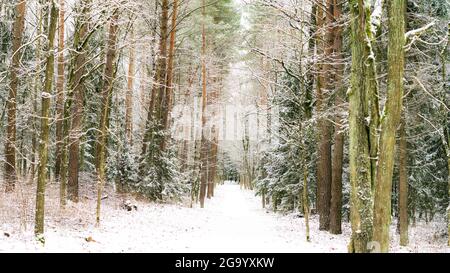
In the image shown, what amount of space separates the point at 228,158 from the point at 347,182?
5548 cm

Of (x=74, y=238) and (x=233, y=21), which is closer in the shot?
(x=74, y=238)

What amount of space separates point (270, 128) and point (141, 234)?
12133 mm

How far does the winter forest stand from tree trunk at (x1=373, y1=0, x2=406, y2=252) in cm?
2

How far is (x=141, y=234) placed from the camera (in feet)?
35.7

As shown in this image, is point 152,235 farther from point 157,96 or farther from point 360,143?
point 157,96

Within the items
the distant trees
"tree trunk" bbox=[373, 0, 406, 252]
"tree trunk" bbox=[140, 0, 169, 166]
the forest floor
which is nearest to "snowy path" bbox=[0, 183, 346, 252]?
the forest floor

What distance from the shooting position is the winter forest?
7074mm

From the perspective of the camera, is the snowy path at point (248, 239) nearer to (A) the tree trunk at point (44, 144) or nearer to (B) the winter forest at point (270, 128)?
(B) the winter forest at point (270, 128)

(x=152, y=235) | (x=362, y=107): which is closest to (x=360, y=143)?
(x=362, y=107)

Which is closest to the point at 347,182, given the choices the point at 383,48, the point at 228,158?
the point at 383,48

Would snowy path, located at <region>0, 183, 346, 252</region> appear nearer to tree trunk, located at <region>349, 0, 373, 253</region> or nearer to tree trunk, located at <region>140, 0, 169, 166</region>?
tree trunk, located at <region>349, 0, 373, 253</region>

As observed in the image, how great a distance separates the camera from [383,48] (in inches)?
531

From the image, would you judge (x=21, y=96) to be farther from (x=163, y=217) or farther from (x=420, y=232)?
(x=420, y=232)

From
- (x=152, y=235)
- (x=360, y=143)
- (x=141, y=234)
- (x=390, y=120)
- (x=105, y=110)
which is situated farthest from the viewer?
(x=105, y=110)
